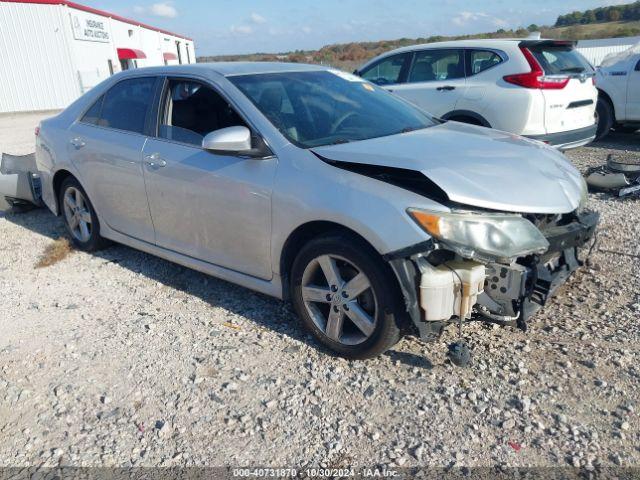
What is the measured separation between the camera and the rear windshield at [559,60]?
7199 mm

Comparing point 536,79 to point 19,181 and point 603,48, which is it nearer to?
point 19,181

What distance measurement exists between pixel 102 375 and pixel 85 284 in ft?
5.12

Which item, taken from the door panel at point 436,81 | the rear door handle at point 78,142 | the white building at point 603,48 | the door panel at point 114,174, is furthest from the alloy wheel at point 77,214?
the white building at point 603,48

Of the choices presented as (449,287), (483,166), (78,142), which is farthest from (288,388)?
(78,142)

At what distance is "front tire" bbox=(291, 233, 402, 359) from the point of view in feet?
10.0

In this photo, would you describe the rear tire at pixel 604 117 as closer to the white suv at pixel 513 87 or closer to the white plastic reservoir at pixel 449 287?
the white suv at pixel 513 87

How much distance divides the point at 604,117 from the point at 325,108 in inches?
299

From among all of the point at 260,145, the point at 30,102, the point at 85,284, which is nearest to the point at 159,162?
the point at 260,145

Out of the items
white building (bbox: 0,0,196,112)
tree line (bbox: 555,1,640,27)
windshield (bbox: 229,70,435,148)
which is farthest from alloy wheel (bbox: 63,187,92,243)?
tree line (bbox: 555,1,640,27)

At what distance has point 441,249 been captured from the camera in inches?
117

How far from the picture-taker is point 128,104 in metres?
4.66

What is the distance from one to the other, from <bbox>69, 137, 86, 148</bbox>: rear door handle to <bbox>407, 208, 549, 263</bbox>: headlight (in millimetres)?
3332

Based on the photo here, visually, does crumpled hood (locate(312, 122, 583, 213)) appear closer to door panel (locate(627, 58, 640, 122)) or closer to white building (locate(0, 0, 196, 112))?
door panel (locate(627, 58, 640, 122))

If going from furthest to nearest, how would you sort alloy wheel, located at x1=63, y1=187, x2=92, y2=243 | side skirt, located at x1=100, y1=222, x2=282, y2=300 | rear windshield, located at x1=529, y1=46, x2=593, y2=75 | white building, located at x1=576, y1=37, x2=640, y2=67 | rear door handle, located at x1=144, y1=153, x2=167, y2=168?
white building, located at x1=576, y1=37, x2=640, y2=67
rear windshield, located at x1=529, y1=46, x2=593, y2=75
alloy wheel, located at x1=63, y1=187, x2=92, y2=243
rear door handle, located at x1=144, y1=153, x2=167, y2=168
side skirt, located at x1=100, y1=222, x2=282, y2=300
